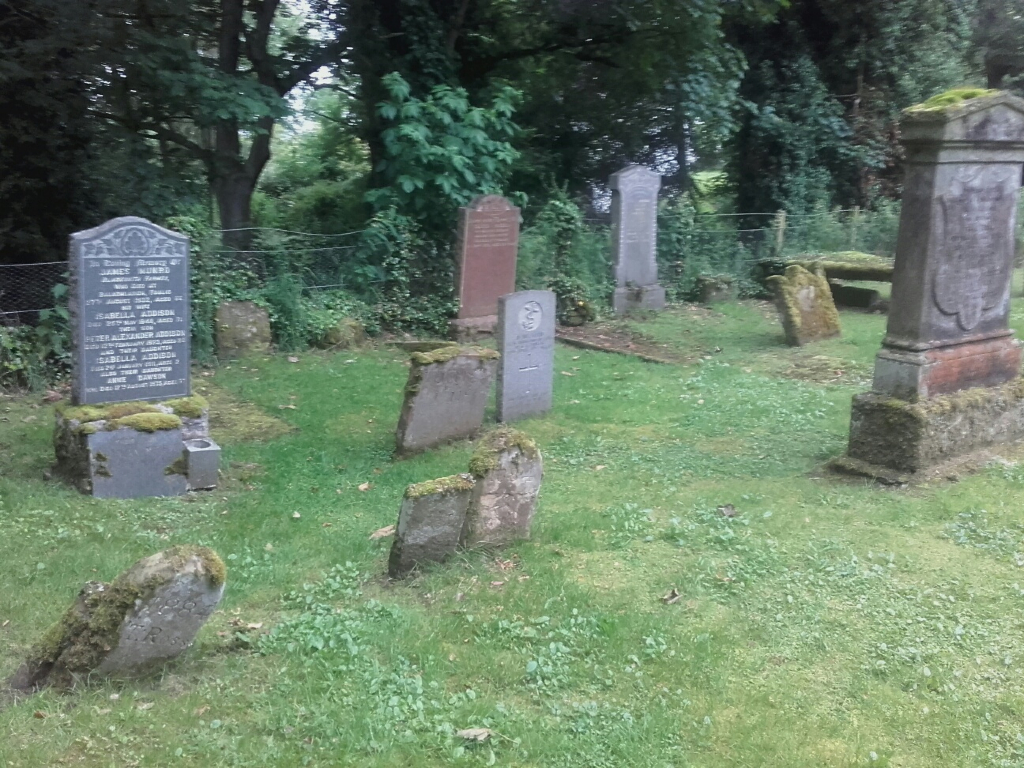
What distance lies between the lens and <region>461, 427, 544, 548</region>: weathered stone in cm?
511

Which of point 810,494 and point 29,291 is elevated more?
point 29,291

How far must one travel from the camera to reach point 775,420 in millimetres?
8359

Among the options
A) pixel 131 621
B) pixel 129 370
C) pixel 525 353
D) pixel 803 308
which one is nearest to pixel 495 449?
pixel 131 621

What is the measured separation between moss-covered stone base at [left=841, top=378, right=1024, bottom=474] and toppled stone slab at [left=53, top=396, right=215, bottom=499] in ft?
15.8

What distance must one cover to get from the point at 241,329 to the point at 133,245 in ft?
15.0

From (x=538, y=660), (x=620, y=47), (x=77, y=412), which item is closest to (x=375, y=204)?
(x=620, y=47)

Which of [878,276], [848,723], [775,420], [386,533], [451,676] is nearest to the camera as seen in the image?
[848,723]

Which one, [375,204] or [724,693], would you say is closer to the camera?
[724,693]

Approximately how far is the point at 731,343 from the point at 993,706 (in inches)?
351

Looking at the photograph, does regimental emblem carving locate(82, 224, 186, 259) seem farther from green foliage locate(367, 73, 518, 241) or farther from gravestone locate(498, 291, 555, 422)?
green foliage locate(367, 73, 518, 241)

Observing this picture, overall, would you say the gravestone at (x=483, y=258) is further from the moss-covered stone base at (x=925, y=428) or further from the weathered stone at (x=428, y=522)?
the weathered stone at (x=428, y=522)

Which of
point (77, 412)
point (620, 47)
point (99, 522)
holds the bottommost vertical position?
point (99, 522)

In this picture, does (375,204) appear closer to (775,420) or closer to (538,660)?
(775,420)

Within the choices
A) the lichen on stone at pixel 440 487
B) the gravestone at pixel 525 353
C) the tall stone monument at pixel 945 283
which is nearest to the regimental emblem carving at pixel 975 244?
the tall stone monument at pixel 945 283
